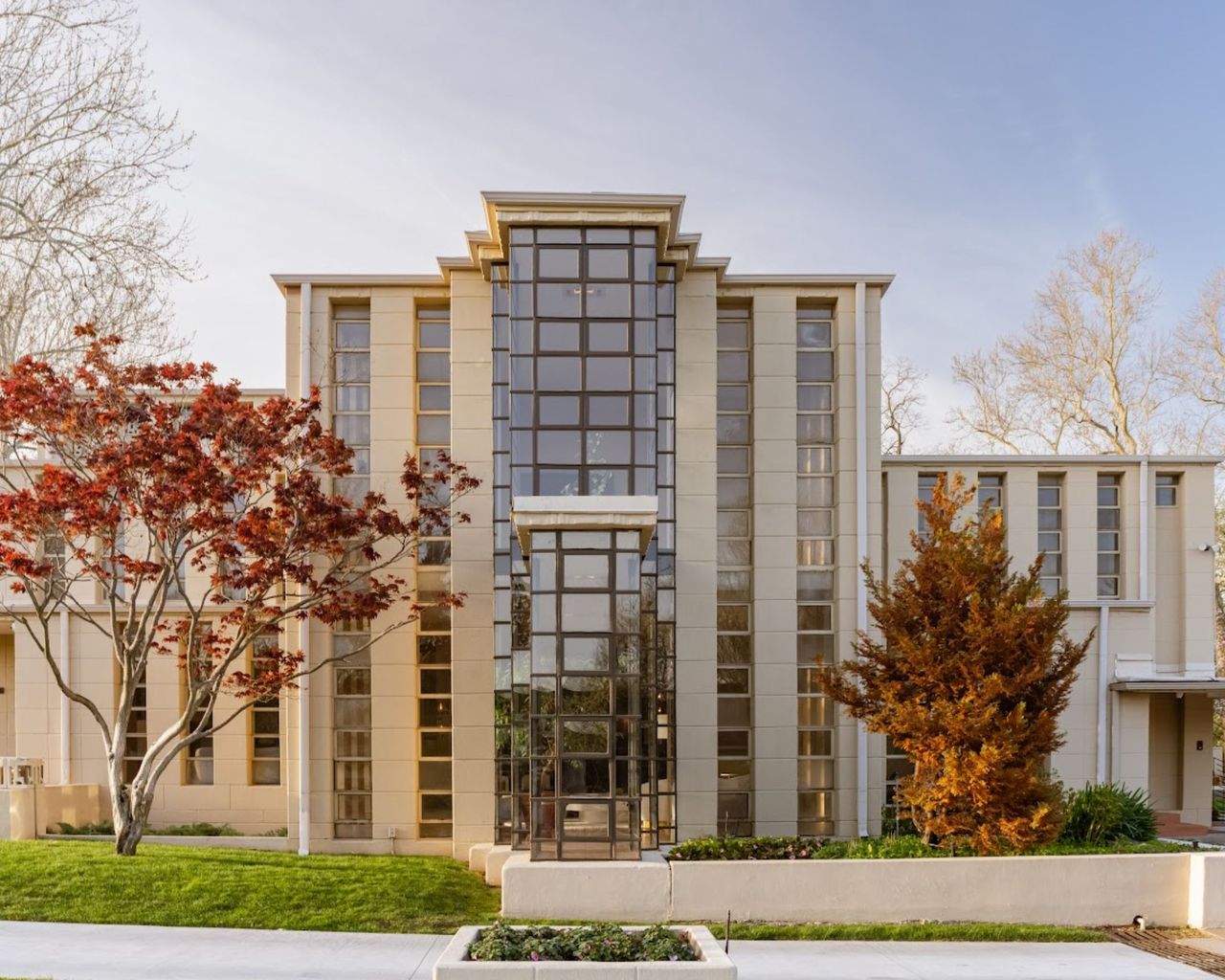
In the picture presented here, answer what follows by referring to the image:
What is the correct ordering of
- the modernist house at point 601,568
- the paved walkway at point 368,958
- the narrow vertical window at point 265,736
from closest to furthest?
the paved walkway at point 368,958, the modernist house at point 601,568, the narrow vertical window at point 265,736

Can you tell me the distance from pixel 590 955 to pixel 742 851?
502 centimetres

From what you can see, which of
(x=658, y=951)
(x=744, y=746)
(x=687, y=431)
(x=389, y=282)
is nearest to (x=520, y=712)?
(x=744, y=746)

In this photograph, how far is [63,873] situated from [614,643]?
7268 millimetres

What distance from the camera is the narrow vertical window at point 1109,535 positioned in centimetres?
1872

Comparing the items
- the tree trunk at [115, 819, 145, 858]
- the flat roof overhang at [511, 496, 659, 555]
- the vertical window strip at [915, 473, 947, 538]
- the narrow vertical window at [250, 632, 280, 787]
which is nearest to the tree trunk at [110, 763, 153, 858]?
the tree trunk at [115, 819, 145, 858]

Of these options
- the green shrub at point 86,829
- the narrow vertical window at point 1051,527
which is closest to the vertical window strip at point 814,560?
the narrow vertical window at point 1051,527

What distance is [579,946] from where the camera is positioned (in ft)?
27.7

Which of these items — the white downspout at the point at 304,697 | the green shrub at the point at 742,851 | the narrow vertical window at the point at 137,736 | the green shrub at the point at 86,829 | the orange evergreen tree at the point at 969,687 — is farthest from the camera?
the narrow vertical window at the point at 137,736

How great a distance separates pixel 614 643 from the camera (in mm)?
13344

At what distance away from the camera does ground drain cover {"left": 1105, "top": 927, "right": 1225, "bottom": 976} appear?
10.2 m

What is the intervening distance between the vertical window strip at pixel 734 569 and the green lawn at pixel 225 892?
15.3ft

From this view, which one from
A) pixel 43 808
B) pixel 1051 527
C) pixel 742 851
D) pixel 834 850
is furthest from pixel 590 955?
pixel 1051 527

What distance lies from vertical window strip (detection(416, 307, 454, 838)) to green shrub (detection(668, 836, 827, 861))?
14.3ft

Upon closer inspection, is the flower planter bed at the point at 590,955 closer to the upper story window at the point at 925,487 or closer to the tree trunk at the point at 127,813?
the tree trunk at the point at 127,813
